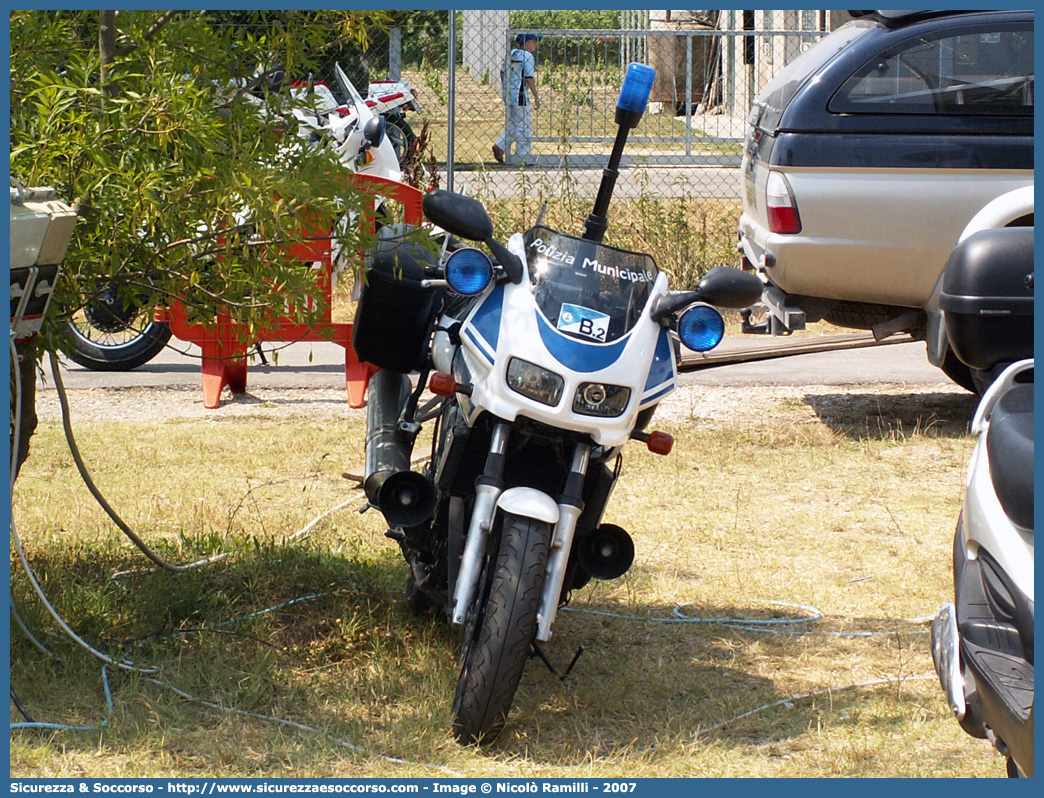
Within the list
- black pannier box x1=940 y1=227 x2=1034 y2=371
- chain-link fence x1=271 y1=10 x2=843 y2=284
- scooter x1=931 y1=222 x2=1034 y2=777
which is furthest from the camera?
chain-link fence x1=271 y1=10 x2=843 y2=284

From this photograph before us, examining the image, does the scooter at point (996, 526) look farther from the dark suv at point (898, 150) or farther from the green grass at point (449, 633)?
the dark suv at point (898, 150)

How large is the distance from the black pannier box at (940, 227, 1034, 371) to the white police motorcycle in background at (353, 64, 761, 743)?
19.9 inches

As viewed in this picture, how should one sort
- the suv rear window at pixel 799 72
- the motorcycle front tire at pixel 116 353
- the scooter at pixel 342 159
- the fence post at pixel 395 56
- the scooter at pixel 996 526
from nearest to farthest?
the scooter at pixel 996 526 → the suv rear window at pixel 799 72 → the scooter at pixel 342 159 → the motorcycle front tire at pixel 116 353 → the fence post at pixel 395 56

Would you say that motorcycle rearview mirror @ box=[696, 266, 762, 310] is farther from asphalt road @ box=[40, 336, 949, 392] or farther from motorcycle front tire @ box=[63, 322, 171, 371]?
motorcycle front tire @ box=[63, 322, 171, 371]

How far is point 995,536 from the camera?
7.83ft

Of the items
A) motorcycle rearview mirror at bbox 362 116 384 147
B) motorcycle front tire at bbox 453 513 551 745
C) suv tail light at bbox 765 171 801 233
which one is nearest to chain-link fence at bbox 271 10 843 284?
motorcycle rearview mirror at bbox 362 116 384 147

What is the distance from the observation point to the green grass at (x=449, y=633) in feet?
9.93

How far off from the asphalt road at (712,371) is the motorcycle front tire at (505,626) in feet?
15.6

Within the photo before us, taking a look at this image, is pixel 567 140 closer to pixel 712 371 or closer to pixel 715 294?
pixel 712 371

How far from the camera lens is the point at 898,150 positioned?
6129 mm

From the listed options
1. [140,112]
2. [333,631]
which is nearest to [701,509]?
[333,631]

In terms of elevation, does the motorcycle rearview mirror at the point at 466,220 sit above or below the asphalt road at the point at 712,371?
above

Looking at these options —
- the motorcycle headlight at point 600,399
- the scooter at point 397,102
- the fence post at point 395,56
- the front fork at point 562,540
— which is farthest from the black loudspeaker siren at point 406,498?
the fence post at point 395,56

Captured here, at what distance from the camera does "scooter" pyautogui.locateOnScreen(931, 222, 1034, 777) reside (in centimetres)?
222
